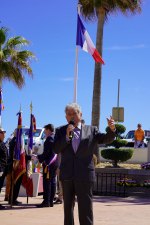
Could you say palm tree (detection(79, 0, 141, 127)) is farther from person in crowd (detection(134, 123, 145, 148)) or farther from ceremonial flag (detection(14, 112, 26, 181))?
ceremonial flag (detection(14, 112, 26, 181))

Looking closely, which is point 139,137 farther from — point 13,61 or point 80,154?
point 80,154

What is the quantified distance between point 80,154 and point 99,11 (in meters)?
18.5

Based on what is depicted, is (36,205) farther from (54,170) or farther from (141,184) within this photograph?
(141,184)


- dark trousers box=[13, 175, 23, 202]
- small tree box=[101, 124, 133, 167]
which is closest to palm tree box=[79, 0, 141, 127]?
small tree box=[101, 124, 133, 167]

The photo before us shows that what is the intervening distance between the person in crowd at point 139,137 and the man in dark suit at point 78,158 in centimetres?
1694

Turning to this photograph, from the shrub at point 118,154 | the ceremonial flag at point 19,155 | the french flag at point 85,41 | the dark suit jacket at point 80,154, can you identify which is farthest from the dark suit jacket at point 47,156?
the shrub at point 118,154

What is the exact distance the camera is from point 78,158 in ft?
20.5

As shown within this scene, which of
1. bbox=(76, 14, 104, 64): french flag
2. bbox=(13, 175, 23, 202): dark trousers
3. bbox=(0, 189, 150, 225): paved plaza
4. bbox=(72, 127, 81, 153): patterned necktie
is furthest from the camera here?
bbox=(76, 14, 104, 64): french flag

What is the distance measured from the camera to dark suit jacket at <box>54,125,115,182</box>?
6.21 m

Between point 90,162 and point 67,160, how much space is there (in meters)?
0.30

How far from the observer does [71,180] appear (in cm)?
625

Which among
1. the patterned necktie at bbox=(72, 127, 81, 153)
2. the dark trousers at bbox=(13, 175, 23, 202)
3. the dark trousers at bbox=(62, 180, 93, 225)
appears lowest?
the dark trousers at bbox=(13, 175, 23, 202)

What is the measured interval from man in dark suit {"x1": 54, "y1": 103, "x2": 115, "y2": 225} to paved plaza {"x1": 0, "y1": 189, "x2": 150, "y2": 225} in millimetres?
2557

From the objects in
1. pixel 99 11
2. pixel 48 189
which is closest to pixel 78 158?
pixel 48 189
